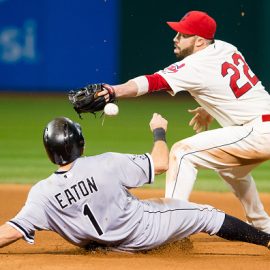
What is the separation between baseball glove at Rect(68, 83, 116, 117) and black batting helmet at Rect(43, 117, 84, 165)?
72 cm

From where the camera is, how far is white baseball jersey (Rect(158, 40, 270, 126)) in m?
6.38

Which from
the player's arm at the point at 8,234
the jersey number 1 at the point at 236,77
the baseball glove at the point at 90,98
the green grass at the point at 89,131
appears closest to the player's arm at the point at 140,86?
the baseball glove at the point at 90,98

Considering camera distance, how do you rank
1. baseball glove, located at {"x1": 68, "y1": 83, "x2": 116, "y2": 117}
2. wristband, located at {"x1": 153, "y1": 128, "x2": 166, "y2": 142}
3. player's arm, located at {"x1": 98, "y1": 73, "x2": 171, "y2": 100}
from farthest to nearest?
player's arm, located at {"x1": 98, "y1": 73, "x2": 171, "y2": 100} → baseball glove, located at {"x1": 68, "y1": 83, "x2": 116, "y2": 117} → wristband, located at {"x1": 153, "y1": 128, "x2": 166, "y2": 142}

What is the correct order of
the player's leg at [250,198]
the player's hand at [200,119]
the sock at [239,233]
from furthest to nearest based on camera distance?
the player's hand at [200,119] → the player's leg at [250,198] → the sock at [239,233]

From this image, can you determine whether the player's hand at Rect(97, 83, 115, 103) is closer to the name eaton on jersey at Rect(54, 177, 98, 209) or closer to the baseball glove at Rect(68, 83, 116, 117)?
the baseball glove at Rect(68, 83, 116, 117)

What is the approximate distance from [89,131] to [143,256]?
8766 mm

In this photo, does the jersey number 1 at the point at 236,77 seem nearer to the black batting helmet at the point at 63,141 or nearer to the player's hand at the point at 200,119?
the player's hand at the point at 200,119

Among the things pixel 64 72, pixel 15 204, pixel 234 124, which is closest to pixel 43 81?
pixel 64 72

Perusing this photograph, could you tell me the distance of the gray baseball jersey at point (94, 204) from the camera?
17.5 ft

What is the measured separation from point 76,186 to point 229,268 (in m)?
1.09

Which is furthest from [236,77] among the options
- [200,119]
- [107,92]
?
[107,92]

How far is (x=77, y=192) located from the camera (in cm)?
534

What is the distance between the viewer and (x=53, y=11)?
18.2 m

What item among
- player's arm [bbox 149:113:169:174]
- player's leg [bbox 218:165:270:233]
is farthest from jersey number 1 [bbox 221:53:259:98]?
player's arm [bbox 149:113:169:174]
